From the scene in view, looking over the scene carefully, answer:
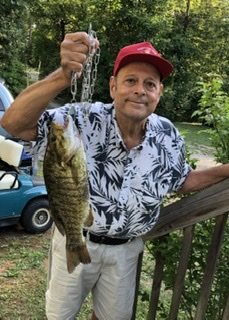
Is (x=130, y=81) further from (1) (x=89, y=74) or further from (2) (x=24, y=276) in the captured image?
(2) (x=24, y=276)

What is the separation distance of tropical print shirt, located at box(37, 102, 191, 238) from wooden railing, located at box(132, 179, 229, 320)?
14cm

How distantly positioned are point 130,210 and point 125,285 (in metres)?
A: 0.48

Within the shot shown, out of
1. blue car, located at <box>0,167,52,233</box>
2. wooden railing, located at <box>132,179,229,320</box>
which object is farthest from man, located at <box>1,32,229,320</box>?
blue car, located at <box>0,167,52,233</box>

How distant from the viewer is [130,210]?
210 cm

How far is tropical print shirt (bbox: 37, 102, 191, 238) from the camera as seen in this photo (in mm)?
2066

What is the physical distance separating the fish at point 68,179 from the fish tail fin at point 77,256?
6 cm

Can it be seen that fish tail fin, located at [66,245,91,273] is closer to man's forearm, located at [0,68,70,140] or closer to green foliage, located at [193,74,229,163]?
man's forearm, located at [0,68,70,140]

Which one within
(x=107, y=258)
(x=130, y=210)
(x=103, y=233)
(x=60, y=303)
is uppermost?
(x=130, y=210)

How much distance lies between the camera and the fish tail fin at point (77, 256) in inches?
77.9

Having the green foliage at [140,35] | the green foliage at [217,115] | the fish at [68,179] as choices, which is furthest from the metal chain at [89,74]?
the green foliage at [140,35]

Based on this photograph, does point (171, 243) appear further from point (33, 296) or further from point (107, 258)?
point (33, 296)

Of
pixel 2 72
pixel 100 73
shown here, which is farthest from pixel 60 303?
pixel 100 73

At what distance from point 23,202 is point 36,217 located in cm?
31

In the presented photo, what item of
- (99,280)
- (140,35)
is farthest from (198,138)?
(99,280)
